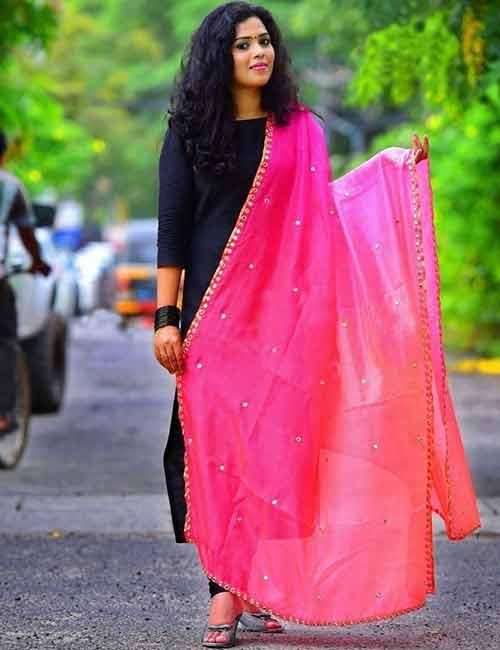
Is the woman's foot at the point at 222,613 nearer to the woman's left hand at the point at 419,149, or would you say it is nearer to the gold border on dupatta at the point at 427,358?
the gold border on dupatta at the point at 427,358

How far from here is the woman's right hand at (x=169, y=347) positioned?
5.11 meters

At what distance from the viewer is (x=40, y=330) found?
40.9 feet

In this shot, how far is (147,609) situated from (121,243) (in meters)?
29.3

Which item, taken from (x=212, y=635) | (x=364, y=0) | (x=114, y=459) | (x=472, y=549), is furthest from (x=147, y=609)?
(x=114, y=459)

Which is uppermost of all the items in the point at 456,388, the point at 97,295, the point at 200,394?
the point at 200,394

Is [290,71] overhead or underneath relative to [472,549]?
overhead

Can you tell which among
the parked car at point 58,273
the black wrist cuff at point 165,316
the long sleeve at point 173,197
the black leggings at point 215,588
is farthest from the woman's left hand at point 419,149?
the parked car at point 58,273

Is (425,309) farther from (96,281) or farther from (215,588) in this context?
(96,281)

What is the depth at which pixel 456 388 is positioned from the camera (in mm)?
15156

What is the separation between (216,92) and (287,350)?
Result: 2.35 ft

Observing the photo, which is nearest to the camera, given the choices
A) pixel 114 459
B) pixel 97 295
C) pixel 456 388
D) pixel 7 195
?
pixel 7 195

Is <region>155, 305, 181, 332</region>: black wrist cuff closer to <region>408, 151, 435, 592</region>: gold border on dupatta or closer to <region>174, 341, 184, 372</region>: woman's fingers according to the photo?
<region>174, 341, 184, 372</region>: woman's fingers

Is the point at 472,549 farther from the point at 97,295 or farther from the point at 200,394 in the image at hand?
the point at 97,295

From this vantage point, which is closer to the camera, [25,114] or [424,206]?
[424,206]
